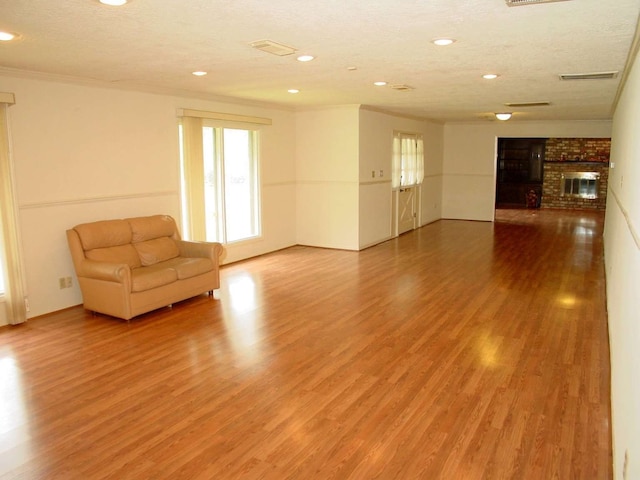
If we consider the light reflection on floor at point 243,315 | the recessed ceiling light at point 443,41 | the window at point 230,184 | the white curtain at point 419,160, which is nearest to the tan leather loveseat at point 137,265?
the light reflection on floor at point 243,315

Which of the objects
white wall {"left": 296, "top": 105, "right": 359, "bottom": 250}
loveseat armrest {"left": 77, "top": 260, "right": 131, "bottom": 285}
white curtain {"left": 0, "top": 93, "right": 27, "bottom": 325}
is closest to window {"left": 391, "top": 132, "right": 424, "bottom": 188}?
white wall {"left": 296, "top": 105, "right": 359, "bottom": 250}

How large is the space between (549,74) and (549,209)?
11.4m

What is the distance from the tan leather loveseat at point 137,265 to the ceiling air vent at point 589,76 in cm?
421

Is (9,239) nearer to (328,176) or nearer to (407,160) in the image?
(328,176)

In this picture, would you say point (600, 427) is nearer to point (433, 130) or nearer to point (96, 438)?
point (96, 438)

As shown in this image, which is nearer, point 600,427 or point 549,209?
point 600,427

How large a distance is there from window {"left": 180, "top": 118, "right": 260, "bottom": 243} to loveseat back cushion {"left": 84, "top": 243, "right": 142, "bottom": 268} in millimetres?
1297

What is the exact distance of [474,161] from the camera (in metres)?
12.3

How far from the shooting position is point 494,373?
3717mm

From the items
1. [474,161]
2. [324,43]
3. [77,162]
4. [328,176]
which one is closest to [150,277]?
[77,162]

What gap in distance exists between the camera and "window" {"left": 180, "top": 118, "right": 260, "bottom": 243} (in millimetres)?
6652

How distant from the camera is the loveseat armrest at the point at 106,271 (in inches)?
188

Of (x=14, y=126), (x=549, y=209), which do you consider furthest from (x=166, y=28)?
(x=549, y=209)

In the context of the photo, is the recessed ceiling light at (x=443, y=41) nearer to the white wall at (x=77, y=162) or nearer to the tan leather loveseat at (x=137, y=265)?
the tan leather loveseat at (x=137, y=265)
